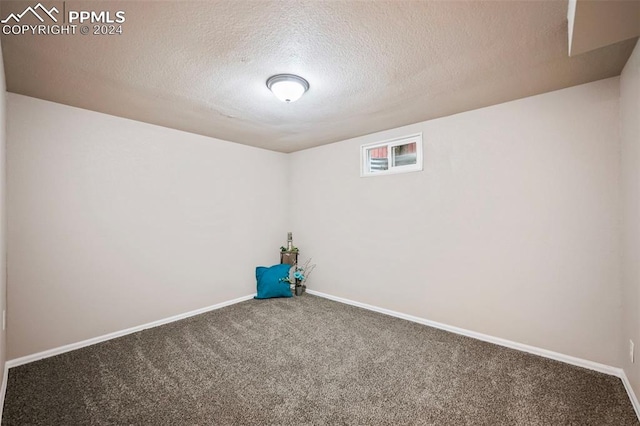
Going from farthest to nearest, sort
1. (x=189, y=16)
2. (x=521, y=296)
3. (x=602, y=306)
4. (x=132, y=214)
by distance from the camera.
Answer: (x=132, y=214) → (x=521, y=296) → (x=602, y=306) → (x=189, y=16)

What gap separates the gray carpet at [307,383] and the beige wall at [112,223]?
417 mm

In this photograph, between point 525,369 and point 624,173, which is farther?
point 525,369

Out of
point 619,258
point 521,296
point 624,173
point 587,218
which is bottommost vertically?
point 521,296

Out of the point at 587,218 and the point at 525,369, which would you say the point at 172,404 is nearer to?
the point at 525,369

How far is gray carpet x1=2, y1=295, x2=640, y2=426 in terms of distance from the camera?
75.1 inches

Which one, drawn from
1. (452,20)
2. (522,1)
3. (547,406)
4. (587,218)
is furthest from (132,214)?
(587,218)

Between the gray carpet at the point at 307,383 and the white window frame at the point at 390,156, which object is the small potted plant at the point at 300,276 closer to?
the gray carpet at the point at 307,383

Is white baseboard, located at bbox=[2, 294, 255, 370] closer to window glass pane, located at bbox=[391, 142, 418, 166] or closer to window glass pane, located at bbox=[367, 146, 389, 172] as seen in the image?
window glass pane, located at bbox=[367, 146, 389, 172]

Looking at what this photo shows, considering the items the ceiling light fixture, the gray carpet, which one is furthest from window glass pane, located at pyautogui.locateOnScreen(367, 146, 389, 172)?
the gray carpet

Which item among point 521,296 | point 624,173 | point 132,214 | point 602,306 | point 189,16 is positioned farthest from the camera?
point 132,214

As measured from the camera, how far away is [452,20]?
165cm

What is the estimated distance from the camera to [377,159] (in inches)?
157

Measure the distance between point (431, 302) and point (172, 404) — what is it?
2.77 metres

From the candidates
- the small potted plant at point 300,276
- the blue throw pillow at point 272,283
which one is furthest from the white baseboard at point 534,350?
the blue throw pillow at point 272,283
